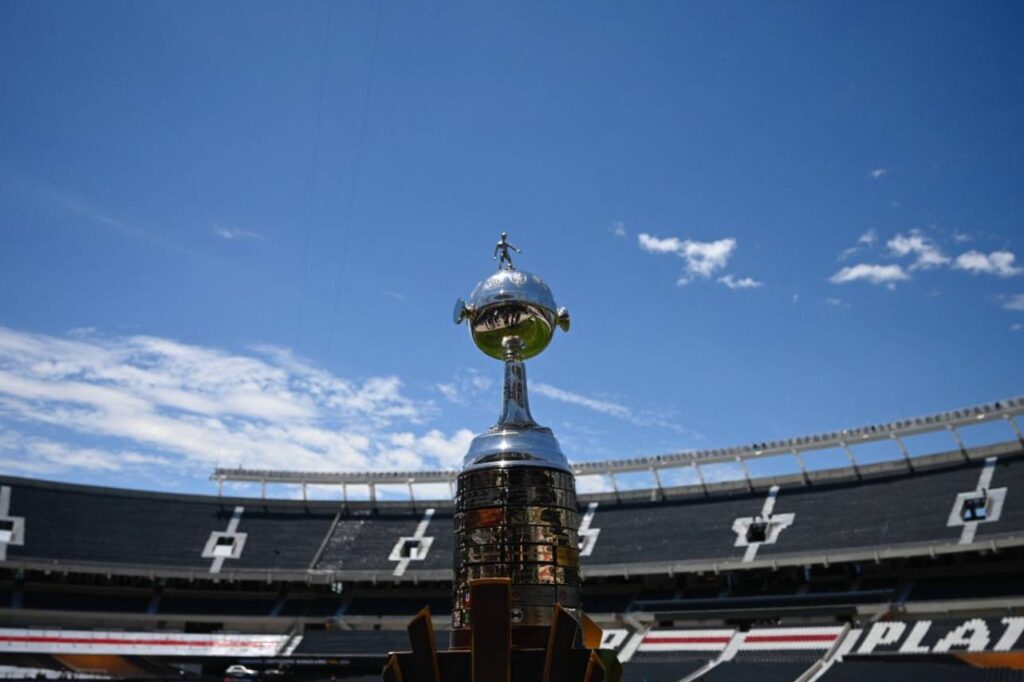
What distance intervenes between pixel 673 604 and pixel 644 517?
6.24m

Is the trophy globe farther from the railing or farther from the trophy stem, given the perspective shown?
the railing

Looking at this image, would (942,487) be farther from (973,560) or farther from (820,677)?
(820,677)

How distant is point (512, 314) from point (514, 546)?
2.04 metres

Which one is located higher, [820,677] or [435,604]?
[435,604]

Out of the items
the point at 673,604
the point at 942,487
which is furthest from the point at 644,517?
the point at 942,487

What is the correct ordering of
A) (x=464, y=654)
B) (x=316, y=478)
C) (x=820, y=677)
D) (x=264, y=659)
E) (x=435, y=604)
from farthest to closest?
(x=316, y=478) → (x=435, y=604) → (x=264, y=659) → (x=820, y=677) → (x=464, y=654)

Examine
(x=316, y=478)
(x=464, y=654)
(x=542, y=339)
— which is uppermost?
(x=316, y=478)

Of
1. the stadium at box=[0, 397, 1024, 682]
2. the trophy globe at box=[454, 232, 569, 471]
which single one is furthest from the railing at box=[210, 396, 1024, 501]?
the trophy globe at box=[454, 232, 569, 471]

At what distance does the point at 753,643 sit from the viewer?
32.8m

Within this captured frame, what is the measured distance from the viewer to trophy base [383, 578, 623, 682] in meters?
5.51

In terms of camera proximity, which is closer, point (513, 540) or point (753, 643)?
point (513, 540)

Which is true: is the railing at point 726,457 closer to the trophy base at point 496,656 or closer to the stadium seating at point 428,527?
the stadium seating at point 428,527

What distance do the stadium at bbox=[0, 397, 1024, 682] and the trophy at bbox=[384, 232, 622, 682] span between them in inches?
971

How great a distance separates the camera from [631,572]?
124ft
